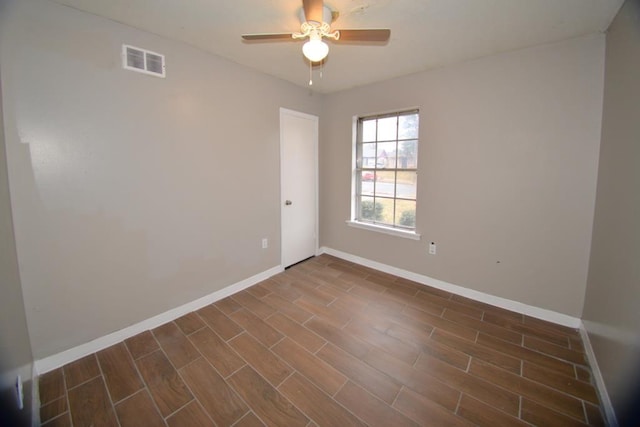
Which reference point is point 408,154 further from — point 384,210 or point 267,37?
point 267,37

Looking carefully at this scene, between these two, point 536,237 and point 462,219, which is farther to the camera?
point 462,219

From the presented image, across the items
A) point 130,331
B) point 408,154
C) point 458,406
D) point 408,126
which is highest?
point 408,126

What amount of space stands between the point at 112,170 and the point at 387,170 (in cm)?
279

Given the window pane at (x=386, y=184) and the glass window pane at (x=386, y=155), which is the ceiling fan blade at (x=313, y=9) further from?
the window pane at (x=386, y=184)

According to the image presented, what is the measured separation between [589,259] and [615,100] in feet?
4.01

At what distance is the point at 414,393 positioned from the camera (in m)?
1.61

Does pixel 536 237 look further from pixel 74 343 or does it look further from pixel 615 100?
pixel 74 343

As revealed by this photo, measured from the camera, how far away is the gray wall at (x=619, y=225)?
136cm

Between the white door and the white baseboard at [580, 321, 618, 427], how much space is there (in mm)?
2917

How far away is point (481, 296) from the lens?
2650 millimetres

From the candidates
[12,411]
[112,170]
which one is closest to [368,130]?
[112,170]

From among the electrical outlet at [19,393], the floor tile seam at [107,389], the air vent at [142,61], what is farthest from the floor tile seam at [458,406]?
the air vent at [142,61]

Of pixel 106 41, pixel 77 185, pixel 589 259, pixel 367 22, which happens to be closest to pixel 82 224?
pixel 77 185

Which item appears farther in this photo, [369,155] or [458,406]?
Answer: [369,155]
